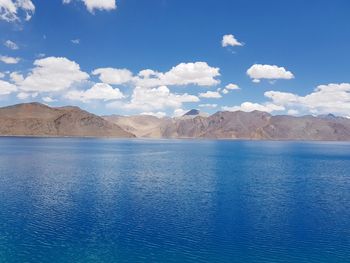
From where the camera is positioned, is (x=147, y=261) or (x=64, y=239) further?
(x=64, y=239)

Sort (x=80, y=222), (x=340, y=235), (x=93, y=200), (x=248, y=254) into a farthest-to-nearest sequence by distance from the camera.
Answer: (x=93, y=200) < (x=80, y=222) < (x=340, y=235) < (x=248, y=254)

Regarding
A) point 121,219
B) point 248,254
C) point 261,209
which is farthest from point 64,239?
point 261,209

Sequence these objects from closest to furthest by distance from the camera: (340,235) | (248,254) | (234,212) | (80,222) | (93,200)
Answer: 1. (248,254)
2. (340,235)
3. (80,222)
4. (234,212)
5. (93,200)

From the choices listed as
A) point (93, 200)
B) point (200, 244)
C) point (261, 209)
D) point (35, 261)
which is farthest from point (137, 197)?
point (35, 261)

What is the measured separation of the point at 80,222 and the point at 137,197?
1839 centimetres

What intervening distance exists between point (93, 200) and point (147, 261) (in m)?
29.2

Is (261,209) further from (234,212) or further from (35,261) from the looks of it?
(35,261)

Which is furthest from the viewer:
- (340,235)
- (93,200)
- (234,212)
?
(93,200)

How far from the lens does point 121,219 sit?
51.6 metres

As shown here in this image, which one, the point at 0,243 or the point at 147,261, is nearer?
the point at 147,261

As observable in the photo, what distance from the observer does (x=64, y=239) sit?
140ft

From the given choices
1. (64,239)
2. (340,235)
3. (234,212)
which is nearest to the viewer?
(64,239)

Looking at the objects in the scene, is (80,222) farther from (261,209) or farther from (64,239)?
(261,209)

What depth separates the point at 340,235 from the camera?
150ft
